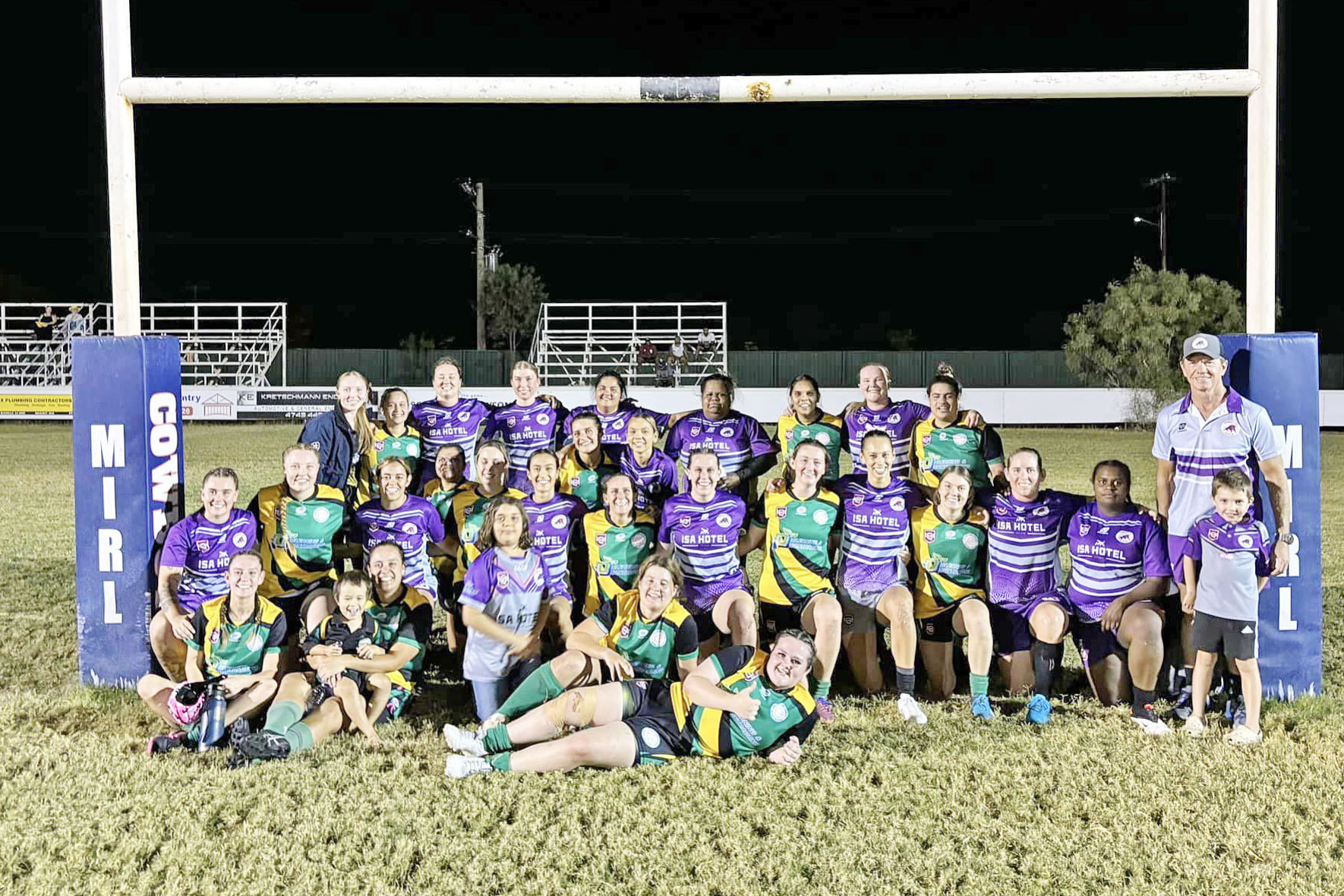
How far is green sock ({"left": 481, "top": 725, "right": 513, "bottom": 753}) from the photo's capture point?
397cm

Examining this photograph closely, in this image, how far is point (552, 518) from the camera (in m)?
4.82

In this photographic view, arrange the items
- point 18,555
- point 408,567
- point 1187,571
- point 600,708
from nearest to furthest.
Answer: point 600,708, point 1187,571, point 408,567, point 18,555

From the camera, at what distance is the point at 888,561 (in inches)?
189

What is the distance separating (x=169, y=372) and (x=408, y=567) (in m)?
1.52

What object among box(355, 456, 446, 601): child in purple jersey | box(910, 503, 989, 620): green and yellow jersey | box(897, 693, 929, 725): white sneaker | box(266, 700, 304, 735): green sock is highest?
box(355, 456, 446, 601): child in purple jersey

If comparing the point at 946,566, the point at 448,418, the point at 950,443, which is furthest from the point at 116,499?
→ the point at 950,443

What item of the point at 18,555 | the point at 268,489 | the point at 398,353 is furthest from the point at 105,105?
the point at 398,353

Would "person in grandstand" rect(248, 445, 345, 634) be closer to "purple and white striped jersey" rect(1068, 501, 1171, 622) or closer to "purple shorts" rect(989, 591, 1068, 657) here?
"purple shorts" rect(989, 591, 1068, 657)

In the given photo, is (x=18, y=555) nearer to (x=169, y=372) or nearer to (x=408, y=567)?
(x=169, y=372)

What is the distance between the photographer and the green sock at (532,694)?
4.14 metres

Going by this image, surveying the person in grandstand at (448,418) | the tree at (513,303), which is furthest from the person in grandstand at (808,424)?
the tree at (513,303)

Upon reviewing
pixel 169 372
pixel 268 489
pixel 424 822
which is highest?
pixel 169 372

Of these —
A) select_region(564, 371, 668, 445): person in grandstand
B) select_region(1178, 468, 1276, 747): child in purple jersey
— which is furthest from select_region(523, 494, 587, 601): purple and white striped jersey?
select_region(1178, 468, 1276, 747): child in purple jersey

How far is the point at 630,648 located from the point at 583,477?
121 centimetres
